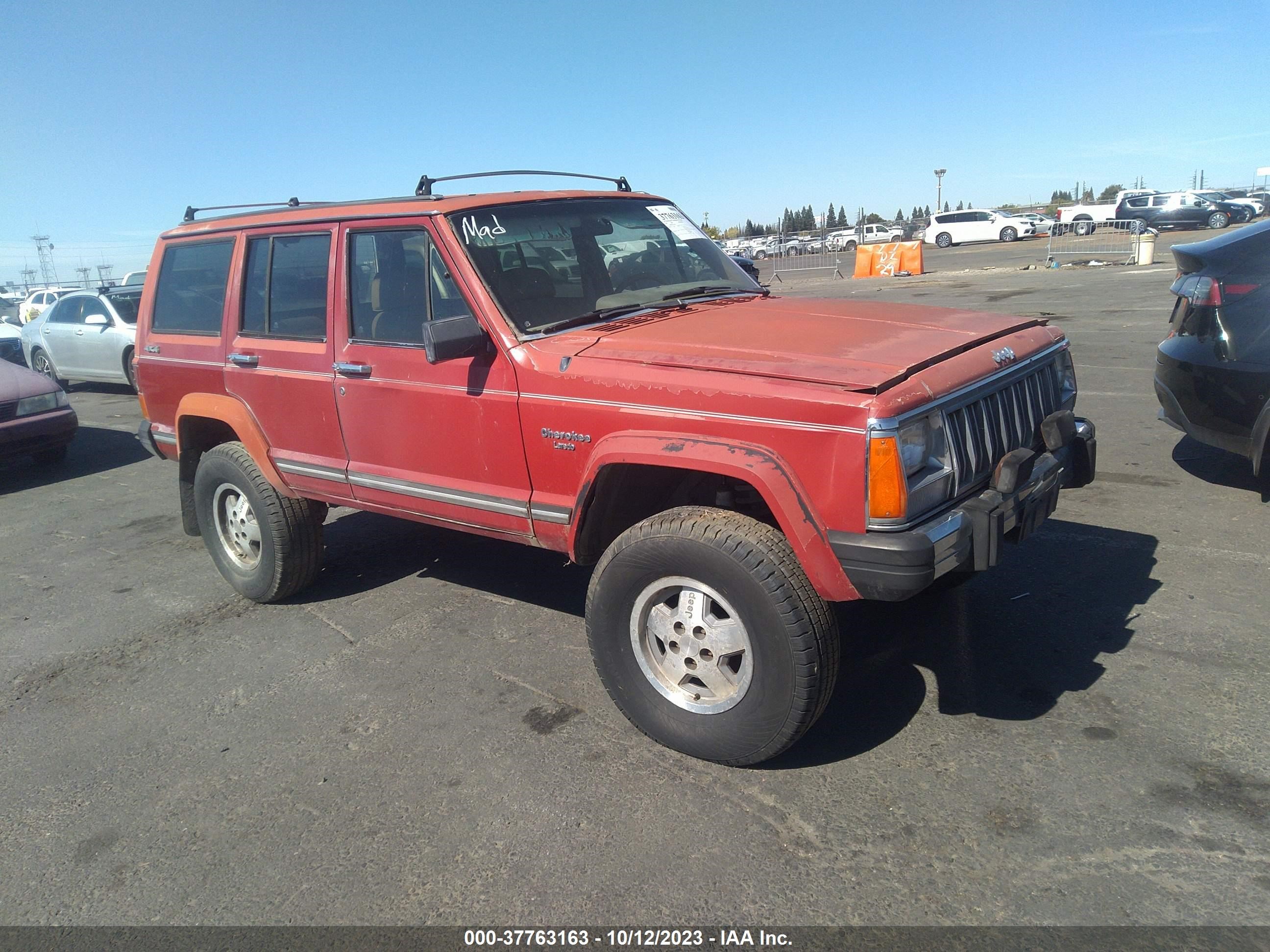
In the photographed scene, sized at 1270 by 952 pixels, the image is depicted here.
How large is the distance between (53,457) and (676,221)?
7.84 m

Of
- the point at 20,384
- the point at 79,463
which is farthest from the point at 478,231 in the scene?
the point at 79,463

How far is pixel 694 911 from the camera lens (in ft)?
8.27

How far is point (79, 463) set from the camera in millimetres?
9289

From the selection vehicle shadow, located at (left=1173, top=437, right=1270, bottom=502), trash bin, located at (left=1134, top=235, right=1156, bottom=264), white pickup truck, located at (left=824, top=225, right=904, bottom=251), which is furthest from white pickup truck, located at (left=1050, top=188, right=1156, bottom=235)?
vehicle shadow, located at (left=1173, top=437, right=1270, bottom=502)

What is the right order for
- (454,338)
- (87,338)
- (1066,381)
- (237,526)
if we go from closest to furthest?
(454,338) → (1066,381) → (237,526) → (87,338)

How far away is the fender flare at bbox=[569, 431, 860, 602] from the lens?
2842mm

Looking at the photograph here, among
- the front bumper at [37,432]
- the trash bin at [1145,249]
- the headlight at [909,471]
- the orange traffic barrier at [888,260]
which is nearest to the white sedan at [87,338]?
the front bumper at [37,432]

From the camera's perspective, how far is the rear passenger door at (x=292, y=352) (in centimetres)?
434

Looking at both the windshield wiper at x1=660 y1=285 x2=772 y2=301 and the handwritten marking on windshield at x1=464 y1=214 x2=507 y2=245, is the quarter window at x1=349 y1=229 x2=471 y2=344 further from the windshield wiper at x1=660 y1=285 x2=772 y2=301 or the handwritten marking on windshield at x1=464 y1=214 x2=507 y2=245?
the windshield wiper at x1=660 y1=285 x2=772 y2=301

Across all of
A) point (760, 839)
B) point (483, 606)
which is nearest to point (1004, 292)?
point (483, 606)

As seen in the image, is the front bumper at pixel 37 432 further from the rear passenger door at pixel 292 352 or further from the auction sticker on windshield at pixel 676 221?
the auction sticker on windshield at pixel 676 221

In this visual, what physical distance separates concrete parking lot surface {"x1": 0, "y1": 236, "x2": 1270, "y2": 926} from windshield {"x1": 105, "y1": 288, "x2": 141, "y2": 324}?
8.58m

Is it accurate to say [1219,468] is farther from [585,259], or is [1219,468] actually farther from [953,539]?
[585,259]

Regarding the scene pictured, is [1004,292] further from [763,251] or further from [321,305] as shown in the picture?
A: [763,251]
